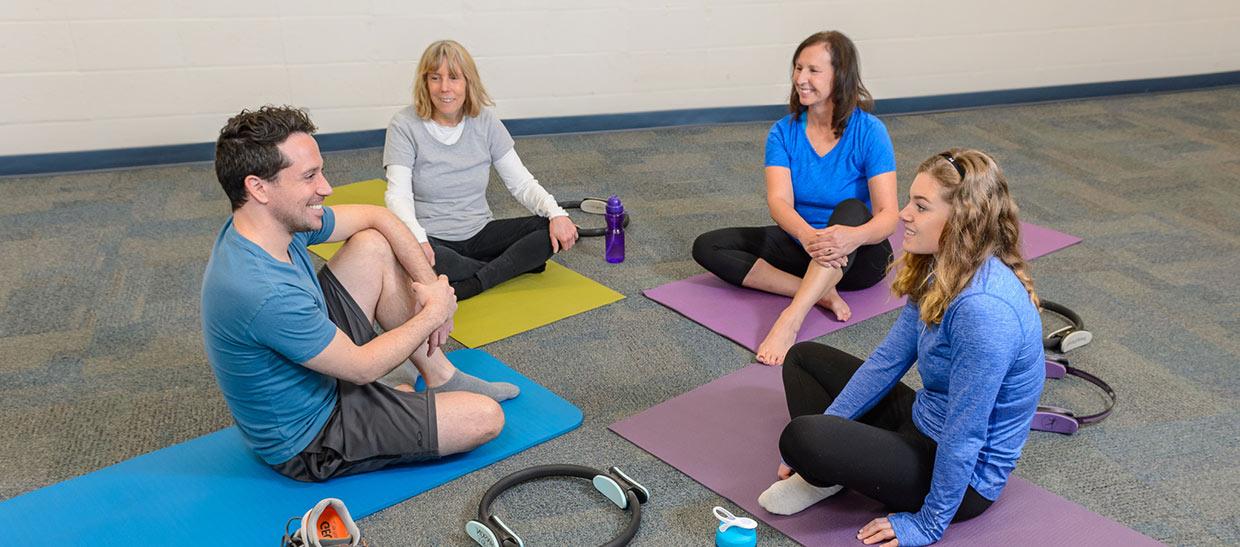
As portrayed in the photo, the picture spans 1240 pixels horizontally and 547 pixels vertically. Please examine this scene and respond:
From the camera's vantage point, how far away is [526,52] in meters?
4.97

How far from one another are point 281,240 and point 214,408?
2.75 feet

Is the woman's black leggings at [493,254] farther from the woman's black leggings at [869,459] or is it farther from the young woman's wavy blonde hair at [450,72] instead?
the woman's black leggings at [869,459]

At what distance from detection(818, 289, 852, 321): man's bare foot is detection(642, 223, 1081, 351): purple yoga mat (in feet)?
0.07

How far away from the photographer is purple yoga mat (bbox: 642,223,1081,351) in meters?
3.19

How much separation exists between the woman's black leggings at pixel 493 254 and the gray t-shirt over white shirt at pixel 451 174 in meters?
0.04

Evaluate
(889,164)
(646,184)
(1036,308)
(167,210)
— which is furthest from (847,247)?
(167,210)

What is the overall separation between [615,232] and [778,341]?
880 mm

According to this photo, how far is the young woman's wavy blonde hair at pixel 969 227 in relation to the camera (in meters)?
1.99

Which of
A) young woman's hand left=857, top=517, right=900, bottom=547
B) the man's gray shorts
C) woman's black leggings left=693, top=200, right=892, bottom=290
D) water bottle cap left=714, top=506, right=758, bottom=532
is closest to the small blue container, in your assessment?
water bottle cap left=714, top=506, right=758, bottom=532

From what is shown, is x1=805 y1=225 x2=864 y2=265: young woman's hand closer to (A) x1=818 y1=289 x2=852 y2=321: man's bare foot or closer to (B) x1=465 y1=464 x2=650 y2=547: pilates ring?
(A) x1=818 y1=289 x2=852 y2=321: man's bare foot

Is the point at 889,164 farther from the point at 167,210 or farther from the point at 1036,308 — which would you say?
the point at 167,210

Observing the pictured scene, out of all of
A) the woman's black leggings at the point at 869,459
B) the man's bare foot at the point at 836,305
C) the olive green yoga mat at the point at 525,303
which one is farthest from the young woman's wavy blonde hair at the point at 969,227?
the olive green yoga mat at the point at 525,303

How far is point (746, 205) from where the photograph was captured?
14.3ft

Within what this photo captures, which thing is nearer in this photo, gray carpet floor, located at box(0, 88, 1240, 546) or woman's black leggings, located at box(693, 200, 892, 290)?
gray carpet floor, located at box(0, 88, 1240, 546)
